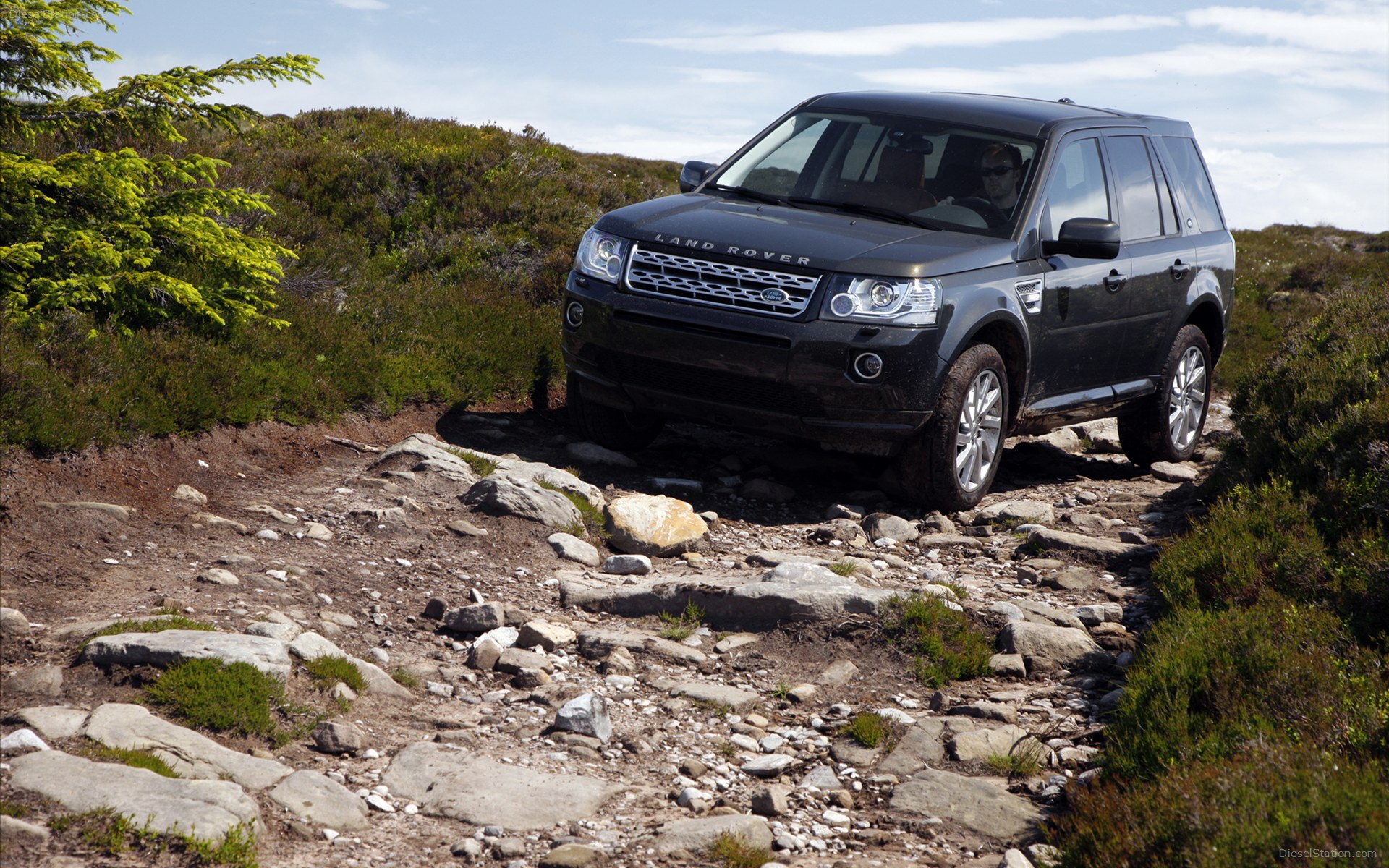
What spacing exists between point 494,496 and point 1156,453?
5930 millimetres

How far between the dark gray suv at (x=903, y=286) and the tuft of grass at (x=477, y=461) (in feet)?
2.75

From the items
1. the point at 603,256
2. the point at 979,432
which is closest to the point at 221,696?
the point at 603,256

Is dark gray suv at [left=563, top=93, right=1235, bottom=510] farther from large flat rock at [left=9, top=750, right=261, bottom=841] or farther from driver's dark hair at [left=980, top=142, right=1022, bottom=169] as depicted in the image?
large flat rock at [left=9, top=750, right=261, bottom=841]

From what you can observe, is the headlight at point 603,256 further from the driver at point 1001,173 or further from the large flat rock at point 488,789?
the large flat rock at point 488,789

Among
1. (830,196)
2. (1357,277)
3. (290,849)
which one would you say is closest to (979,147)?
(830,196)

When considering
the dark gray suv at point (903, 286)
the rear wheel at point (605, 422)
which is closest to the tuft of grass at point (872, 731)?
the dark gray suv at point (903, 286)

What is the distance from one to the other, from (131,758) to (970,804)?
279cm

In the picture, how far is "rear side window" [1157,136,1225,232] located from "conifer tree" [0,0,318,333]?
22.1 feet

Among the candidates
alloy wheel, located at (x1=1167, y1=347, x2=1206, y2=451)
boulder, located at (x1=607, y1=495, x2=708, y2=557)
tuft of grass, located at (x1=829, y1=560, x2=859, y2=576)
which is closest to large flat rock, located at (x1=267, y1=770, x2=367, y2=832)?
tuft of grass, located at (x1=829, y1=560, x2=859, y2=576)

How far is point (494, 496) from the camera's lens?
7078mm

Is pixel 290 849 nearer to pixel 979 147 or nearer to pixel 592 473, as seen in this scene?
pixel 592 473

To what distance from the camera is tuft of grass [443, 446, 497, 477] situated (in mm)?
7738

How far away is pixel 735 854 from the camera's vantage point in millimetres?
3811

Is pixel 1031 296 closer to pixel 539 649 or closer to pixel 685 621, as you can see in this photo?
pixel 685 621
